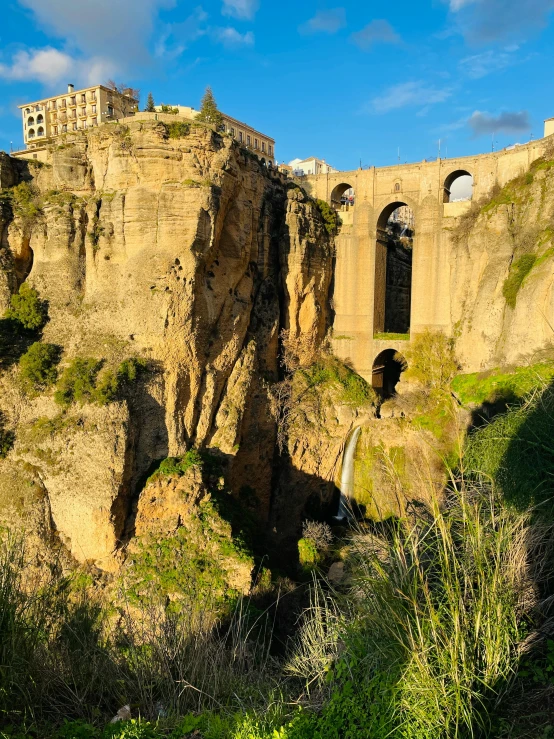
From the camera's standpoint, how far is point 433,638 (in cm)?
480

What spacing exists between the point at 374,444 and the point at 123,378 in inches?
412

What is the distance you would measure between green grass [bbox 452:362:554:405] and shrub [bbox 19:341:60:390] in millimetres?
14253

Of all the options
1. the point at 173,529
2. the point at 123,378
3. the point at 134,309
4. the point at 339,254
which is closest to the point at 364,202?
the point at 339,254

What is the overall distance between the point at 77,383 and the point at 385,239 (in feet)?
52.7

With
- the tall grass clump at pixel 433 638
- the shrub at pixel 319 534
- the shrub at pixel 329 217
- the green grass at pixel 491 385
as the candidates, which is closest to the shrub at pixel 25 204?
the shrub at pixel 329 217

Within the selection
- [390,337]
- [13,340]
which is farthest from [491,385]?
[13,340]

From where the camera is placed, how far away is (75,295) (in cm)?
1944

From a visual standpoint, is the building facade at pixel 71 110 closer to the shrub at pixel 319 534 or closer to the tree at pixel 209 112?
the tree at pixel 209 112

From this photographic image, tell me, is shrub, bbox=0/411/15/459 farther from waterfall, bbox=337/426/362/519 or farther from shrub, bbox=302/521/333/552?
waterfall, bbox=337/426/362/519

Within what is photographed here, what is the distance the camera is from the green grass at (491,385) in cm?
1856

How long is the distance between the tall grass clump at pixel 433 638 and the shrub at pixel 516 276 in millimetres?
17031

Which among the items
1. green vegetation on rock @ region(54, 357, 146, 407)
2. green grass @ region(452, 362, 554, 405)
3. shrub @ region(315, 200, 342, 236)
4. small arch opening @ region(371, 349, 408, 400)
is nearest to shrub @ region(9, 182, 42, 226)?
green vegetation on rock @ region(54, 357, 146, 407)

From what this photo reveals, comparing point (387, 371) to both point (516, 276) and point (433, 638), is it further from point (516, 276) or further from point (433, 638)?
point (433, 638)

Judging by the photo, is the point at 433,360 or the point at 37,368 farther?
the point at 433,360
